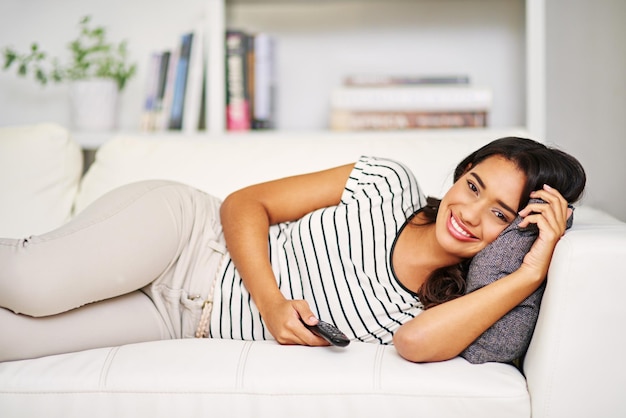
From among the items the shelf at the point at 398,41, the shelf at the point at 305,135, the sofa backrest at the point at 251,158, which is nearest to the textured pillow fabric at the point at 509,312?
the sofa backrest at the point at 251,158

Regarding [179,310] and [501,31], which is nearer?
[179,310]

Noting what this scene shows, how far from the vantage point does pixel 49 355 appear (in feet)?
4.77

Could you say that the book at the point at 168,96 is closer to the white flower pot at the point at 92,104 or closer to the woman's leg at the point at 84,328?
the white flower pot at the point at 92,104

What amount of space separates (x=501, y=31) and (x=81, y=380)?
1983 mm

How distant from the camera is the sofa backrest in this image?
2023 mm

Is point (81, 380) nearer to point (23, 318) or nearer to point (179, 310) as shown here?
point (23, 318)

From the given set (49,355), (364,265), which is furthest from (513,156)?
(49,355)

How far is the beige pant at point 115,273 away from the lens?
1.41 meters

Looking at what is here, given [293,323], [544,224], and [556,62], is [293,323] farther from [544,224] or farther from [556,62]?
[556,62]

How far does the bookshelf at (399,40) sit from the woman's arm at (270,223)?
1004 mm

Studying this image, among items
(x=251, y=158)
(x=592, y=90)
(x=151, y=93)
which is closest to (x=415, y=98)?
(x=592, y=90)

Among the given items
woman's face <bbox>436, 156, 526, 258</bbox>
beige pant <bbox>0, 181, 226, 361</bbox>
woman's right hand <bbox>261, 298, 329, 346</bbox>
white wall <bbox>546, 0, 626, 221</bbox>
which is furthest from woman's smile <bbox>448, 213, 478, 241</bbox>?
white wall <bbox>546, 0, 626, 221</bbox>

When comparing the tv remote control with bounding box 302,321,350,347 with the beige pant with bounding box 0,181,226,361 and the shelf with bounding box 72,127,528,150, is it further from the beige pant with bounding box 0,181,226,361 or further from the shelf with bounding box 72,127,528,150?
the shelf with bounding box 72,127,528,150

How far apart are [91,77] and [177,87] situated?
1.05ft
